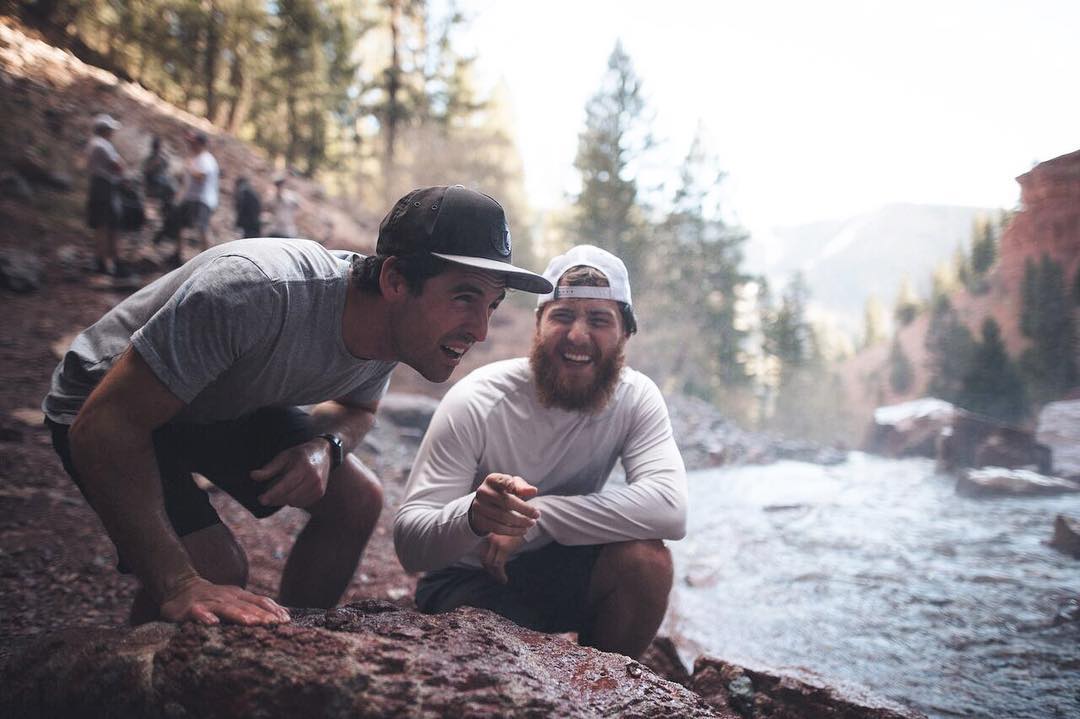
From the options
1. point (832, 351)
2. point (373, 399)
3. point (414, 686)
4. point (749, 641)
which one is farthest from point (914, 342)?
point (414, 686)

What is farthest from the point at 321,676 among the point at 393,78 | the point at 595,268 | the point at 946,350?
the point at 393,78

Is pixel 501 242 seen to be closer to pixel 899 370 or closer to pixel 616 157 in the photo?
pixel 899 370

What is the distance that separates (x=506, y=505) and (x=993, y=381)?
19.0ft

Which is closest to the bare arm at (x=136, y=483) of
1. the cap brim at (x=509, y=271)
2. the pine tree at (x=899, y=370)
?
the cap brim at (x=509, y=271)

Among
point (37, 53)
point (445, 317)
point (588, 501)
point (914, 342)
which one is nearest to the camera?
point (445, 317)

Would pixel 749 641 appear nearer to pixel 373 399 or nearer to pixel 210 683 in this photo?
pixel 373 399

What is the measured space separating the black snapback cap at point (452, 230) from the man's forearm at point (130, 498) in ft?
2.67

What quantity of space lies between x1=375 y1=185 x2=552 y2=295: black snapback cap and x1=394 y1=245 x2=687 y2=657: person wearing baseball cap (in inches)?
25.4

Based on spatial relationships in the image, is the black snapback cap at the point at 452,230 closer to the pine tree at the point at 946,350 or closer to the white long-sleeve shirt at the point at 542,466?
the white long-sleeve shirt at the point at 542,466

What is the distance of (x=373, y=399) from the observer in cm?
209

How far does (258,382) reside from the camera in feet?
5.12

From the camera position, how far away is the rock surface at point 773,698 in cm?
157

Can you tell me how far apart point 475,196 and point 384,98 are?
Answer: 17033mm

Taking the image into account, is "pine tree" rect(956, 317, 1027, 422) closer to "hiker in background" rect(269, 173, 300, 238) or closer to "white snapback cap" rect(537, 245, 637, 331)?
"white snapback cap" rect(537, 245, 637, 331)
